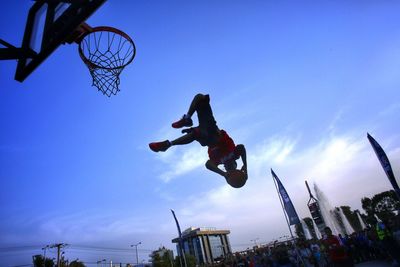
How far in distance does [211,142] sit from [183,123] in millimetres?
868

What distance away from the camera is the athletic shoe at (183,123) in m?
5.58

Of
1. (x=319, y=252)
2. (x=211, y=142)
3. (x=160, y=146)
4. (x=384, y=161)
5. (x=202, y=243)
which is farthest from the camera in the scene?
(x=202, y=243)

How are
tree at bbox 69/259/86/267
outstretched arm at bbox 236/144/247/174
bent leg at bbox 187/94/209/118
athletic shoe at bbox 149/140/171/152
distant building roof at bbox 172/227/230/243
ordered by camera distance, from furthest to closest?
distant building roof at bbox 172/227/230/243
tree at bbox 69/259/86/267
outstretched arm at bbox 236/144/247/174
athletic shoe at bbox 149/140/171/152
bent leg at bbox 187/94/209/118

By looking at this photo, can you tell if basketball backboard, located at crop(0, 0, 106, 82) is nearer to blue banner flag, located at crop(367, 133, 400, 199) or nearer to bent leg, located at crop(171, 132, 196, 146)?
bent leg, located at crop(171, 132, 196, 146)

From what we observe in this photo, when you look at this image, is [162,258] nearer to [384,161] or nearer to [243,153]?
[384,161]

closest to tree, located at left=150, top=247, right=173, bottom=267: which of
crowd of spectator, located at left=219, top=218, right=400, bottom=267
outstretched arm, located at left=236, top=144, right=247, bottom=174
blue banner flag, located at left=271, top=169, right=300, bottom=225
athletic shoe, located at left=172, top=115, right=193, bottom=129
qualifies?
crowd of spectator, located at left=219, top=218, right=400, bottom=267

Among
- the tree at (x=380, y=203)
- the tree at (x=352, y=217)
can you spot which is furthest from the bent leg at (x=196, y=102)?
the tree at (x=352, y=217)

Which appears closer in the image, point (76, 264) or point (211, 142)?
point (211, 142)

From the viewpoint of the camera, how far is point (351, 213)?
65.5 metres

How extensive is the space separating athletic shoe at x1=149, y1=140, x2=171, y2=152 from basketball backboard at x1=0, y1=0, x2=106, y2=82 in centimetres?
247

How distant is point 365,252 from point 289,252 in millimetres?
Answer: 3683

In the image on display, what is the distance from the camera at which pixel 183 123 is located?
5621 millimetres

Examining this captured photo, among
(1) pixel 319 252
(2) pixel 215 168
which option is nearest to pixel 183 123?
(2) pixel 215 168

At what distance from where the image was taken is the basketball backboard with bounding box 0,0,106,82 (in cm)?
434
